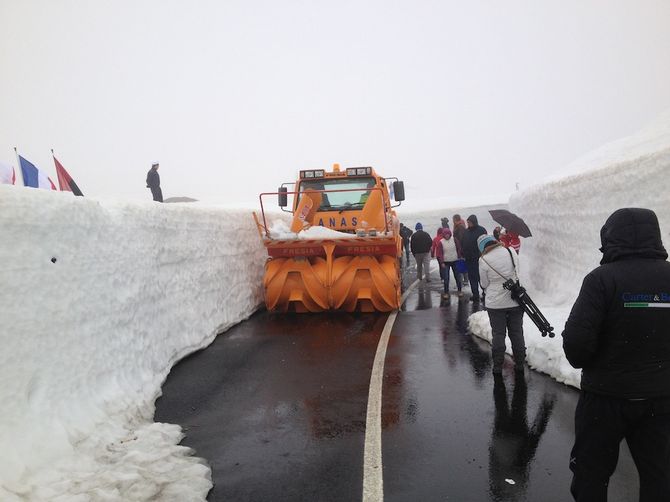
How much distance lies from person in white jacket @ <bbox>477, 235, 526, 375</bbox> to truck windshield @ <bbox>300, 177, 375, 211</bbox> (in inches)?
247

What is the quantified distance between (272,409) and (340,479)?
170cm

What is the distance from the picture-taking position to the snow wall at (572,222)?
7059 mm

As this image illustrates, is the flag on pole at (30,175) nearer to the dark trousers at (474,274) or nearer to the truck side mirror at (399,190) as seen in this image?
the truck side mirror at (399,190)

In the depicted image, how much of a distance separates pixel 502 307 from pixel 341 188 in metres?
6.82

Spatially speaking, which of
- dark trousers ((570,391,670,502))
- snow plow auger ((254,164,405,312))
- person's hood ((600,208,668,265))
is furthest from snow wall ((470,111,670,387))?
person's hood ((600,208,668,265))

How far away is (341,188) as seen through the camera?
1225 cm

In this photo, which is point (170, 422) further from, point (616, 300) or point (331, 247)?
point (331, 247)

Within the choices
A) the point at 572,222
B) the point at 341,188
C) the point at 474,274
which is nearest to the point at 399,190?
the point at 341,188

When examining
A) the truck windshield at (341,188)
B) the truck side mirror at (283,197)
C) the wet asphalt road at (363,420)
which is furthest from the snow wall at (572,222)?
the truck side mirror at (283,197)

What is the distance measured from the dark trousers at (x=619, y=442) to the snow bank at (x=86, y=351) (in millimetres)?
2627

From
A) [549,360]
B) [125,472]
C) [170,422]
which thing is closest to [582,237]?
[549,360]

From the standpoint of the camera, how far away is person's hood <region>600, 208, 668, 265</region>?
8.82ft

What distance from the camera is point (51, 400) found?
429 cm

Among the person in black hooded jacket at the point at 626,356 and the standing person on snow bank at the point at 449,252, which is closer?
the person in black hooded jacket at the point at 626,356
